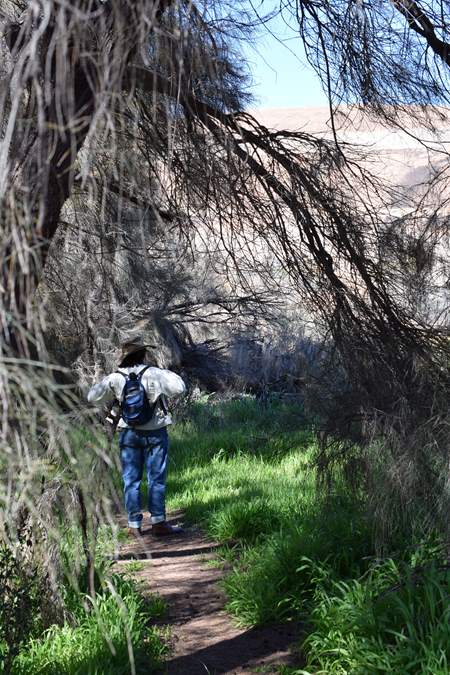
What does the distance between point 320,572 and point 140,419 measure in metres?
2.41

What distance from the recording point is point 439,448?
4.13m

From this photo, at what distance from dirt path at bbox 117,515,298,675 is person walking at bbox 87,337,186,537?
0.35 metres

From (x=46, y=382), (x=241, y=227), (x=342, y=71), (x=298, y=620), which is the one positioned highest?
(x=342, y=71)

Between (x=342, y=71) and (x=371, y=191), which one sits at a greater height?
(x=342, y=71)

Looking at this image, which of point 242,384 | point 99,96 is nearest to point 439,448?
point 99,96

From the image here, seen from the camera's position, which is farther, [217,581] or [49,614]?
[217,581]

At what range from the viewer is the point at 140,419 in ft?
24.6

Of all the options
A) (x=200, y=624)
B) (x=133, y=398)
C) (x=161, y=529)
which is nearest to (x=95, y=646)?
(x=200, y=624)

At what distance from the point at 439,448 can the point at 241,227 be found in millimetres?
1648

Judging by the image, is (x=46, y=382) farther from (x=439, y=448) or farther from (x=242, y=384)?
(x=242, y=384)

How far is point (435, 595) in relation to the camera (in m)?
4.43

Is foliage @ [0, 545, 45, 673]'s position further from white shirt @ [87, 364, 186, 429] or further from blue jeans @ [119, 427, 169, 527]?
blue jeans @ [119, 427, 169, 527]

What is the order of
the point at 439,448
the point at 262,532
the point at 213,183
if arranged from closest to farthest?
the point at 439,448
the point at 213,183
the point at 262,532

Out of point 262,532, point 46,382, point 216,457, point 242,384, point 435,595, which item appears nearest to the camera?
point 46,382
